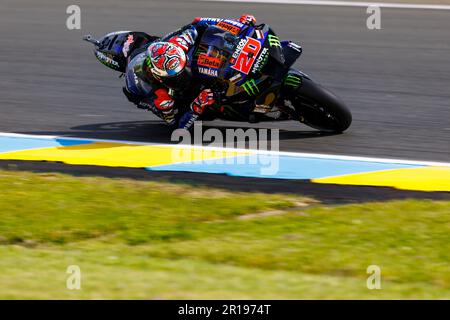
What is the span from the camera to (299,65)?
51.0 ft

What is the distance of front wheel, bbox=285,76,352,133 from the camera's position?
10.9m

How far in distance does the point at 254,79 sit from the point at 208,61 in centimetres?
54

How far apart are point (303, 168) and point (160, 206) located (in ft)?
6.54

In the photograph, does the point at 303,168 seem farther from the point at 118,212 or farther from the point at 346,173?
the point at 118,212

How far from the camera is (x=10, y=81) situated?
569 inches

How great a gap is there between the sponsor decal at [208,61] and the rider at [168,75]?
0.51 ft

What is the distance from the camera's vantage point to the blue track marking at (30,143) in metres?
11.1

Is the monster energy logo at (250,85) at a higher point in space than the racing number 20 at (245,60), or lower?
lower

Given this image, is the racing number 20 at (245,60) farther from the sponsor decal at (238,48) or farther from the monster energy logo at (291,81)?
the monster energy logo at (291,81)

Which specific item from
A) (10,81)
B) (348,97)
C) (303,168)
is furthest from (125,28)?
(303,168)

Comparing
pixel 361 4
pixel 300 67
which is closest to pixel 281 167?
pixel 300 67

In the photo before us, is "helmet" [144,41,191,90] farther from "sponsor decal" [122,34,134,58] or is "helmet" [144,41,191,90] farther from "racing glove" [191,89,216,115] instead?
"sponsor decal" [122,34,134,58]

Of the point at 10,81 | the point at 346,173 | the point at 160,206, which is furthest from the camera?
the point at 10,81

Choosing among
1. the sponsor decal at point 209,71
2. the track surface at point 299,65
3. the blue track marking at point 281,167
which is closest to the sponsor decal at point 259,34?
the sponsor decal at point 209,71
